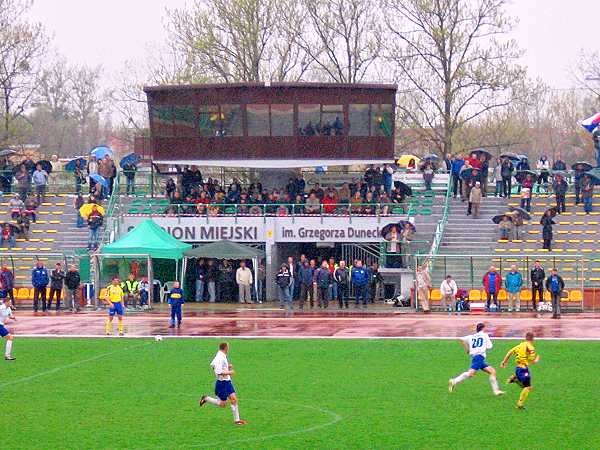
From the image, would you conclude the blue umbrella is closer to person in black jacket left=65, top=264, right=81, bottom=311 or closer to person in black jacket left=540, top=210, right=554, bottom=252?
person in black jacket left=65, top=264, right=81, bottom=311

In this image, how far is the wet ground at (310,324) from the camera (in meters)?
35.5

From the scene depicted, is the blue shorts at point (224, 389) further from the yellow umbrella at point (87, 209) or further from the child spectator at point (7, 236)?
the child spectator at point (7, 236)

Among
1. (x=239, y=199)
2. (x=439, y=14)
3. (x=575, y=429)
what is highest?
(x=439, y=14)

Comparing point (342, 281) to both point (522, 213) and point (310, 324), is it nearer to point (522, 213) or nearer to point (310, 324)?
point (310, 324)

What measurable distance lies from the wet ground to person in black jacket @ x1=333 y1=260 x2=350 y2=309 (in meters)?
0.70

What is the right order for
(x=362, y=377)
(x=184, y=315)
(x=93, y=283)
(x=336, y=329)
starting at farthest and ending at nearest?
(x=93, y=283), (x=184, y=315), (x=336, y=329), (x=362, y=377)

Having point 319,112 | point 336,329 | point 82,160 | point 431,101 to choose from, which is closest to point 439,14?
point 431,101


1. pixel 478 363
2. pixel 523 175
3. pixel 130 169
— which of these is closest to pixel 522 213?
pixel 523 175

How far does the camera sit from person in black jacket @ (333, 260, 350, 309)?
4362 centimetres

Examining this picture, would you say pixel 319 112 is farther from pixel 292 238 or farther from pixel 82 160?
pixel 82 160

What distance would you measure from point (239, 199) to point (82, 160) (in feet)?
31.9

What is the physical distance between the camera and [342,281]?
143ft

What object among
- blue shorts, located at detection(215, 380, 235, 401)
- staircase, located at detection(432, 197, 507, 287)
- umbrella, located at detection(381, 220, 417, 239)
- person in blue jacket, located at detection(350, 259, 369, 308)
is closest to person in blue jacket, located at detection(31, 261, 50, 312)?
person in blue jacket, located at detection(350, 259, 369, 308)

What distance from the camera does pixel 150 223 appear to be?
149ft
